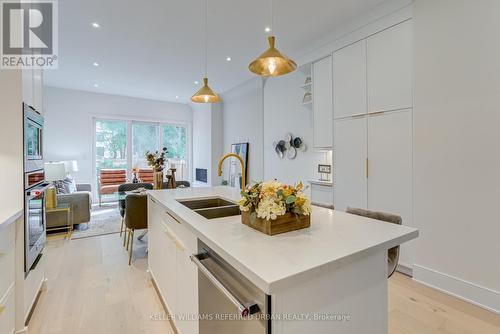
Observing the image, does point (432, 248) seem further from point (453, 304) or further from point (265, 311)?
point (265, 311)

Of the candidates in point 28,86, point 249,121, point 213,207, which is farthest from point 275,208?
point 249,121

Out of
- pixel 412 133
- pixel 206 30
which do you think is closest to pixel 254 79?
pixel 206 30

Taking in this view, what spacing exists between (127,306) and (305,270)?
2.08 m

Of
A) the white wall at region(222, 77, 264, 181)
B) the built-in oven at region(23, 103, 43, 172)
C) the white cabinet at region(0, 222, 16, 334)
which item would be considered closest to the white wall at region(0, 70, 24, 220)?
the built-in oven at region(23, 103, 43, 172)

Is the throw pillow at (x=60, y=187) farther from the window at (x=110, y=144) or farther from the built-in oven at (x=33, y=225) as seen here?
the built-in oven at (x=33, y=225)

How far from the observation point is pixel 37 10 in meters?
2.74

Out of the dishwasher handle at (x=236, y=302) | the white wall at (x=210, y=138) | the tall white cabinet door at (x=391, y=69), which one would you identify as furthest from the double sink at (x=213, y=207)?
the white wall at (x=210, y=138)

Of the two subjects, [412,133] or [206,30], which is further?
[206,30]

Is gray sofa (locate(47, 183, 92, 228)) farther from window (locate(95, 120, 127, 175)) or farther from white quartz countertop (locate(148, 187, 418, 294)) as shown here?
white quartz countertop (locate(148, 187, 418, 294))

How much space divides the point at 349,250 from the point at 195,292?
86 cm

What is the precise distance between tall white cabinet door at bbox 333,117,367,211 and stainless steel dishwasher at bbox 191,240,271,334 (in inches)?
96.4

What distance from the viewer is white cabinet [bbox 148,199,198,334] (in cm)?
139

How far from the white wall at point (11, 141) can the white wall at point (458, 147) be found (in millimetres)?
3461

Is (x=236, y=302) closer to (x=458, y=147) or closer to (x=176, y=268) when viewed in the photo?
(x=176, y=268)
